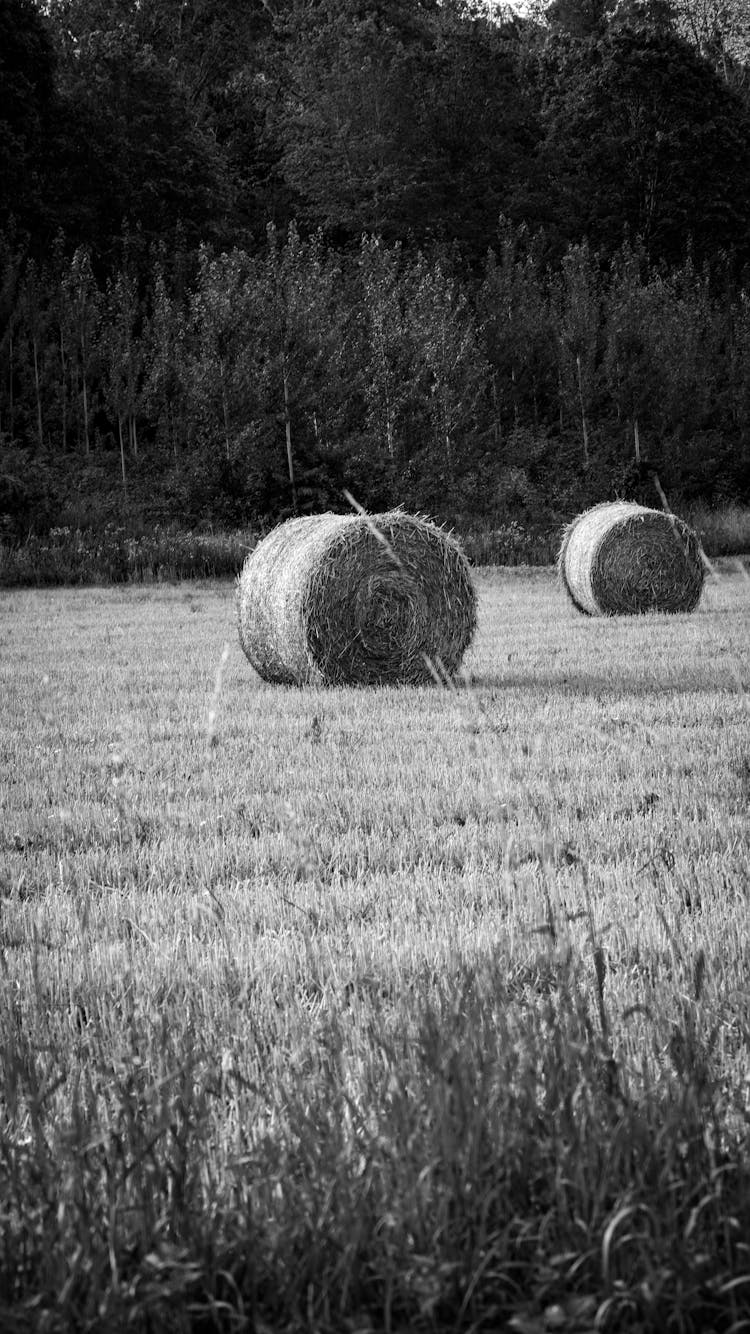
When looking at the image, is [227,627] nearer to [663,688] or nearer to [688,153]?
[663,688]

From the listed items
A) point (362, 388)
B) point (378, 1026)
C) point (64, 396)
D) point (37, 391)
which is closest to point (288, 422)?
point (362, 388)

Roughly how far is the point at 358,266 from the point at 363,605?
126 feet

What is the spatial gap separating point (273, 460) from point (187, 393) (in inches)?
133

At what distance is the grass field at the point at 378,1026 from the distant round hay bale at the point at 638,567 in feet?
30.9

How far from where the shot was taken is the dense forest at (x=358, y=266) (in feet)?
110

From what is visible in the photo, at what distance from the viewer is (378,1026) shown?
268 cm

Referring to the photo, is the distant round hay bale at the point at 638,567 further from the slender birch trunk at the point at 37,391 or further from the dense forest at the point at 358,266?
the slender birch trunk at the point at 37,391

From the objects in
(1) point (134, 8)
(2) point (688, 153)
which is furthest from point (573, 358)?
(1) point (134, 8)

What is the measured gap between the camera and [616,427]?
137 ft

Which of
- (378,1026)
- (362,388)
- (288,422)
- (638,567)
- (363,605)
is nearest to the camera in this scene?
(378,1026)

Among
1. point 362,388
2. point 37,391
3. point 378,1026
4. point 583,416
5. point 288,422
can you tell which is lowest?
point 378,1026

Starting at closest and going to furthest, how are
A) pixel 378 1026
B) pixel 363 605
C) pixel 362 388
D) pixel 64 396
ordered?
pixel 378 1026 → pixel 363 605 → pixel 64 396 → pixel 362 388

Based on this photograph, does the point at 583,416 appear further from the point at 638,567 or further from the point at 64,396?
the point at 638,567

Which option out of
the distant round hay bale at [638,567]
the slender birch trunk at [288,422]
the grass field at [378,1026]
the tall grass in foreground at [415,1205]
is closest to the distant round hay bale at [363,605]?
the grass field at [378,1026]
